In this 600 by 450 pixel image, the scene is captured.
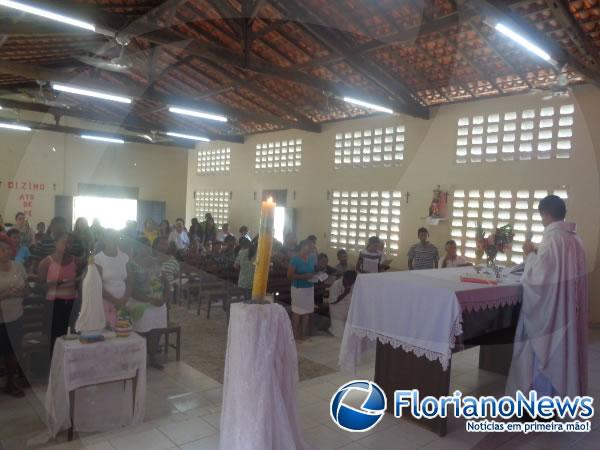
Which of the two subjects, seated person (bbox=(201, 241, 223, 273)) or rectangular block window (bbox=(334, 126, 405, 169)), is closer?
seated person (bbox=(201, 241, 223, 273))

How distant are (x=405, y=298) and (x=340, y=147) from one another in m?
8.88

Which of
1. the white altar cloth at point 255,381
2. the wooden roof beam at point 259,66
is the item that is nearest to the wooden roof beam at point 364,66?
the wooden roof beam at point 259,66

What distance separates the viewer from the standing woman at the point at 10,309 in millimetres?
4199

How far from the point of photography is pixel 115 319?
4625 mm

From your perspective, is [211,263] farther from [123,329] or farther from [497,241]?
[497,241]

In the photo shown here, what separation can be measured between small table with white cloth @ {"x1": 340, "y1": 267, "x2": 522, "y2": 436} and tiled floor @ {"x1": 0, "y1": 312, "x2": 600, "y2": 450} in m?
0.26

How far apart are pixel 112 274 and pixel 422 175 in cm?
738

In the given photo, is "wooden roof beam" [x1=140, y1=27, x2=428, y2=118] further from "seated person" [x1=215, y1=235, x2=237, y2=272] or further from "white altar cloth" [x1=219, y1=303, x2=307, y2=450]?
"white altar cloth" [x1=219, y1=303, x2=307, y2=450]

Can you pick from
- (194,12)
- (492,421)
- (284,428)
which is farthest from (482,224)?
(284,428)

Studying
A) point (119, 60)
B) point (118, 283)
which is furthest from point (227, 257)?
point (118, 283)

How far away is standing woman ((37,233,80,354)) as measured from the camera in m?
4.58

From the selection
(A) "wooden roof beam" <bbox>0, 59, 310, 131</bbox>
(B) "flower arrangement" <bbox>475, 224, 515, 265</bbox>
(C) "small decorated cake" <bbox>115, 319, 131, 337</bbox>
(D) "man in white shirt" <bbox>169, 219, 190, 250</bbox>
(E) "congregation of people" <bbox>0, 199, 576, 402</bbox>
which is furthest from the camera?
(D) "man in white shirt" <bbox>169, 219, 190, 250</bbox>

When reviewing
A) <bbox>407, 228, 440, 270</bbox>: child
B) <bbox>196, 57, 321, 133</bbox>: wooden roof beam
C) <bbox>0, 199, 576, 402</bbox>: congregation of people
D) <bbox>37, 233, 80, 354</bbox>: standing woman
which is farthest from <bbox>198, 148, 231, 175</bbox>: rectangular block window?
<bbox>37, 233, 80, 354</bbox>: standing woman

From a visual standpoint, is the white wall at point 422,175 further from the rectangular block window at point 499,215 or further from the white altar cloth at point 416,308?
the white altar cloth at point 416,308
